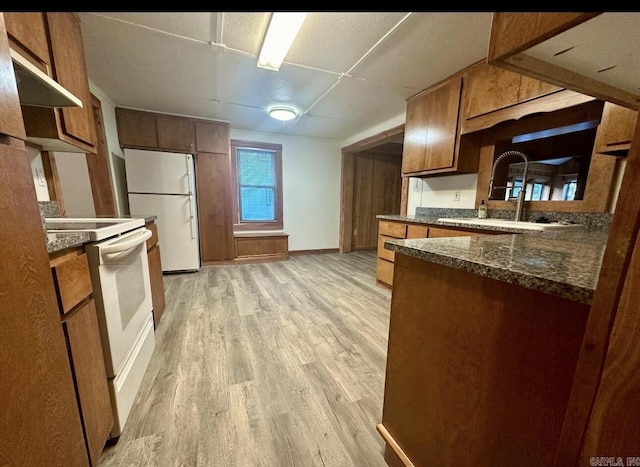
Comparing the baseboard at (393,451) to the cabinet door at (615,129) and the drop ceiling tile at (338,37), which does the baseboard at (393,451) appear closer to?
the cabinet door at (615,129)

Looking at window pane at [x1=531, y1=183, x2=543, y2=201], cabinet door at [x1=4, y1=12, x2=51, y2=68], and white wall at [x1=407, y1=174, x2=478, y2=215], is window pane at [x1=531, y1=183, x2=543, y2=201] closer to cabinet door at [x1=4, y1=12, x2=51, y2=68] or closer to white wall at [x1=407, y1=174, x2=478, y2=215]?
white wall at [x1=407, y1=174, x2=478, y2=215]

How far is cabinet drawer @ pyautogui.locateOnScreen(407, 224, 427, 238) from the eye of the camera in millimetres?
2209

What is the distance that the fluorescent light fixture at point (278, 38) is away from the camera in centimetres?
147

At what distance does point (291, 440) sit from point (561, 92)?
2585 mm

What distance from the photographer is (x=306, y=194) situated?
4523 millimetres

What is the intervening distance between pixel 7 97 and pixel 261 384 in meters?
1.48

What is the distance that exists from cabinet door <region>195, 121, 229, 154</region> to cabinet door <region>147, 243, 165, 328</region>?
1990mm

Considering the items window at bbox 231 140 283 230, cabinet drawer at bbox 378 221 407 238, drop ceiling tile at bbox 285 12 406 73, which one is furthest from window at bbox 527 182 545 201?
window at bbox 231 140 283 230

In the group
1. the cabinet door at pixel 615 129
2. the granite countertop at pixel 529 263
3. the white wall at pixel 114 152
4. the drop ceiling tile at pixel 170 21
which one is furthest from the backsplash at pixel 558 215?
the white wall at pixel 114 152

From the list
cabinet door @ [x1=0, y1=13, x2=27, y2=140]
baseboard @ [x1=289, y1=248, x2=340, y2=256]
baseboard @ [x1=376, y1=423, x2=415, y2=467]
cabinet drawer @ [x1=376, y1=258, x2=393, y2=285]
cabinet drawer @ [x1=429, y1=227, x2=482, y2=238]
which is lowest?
baseboard @ [x1=289, y1=248, x2=340, y2=256]

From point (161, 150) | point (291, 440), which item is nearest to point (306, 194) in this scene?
point (161, 150)

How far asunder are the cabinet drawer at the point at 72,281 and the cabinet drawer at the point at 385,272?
2482 mm

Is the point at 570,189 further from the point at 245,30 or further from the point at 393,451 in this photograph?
the point at 245,30

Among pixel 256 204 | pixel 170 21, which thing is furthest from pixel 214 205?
pixel 170 21
